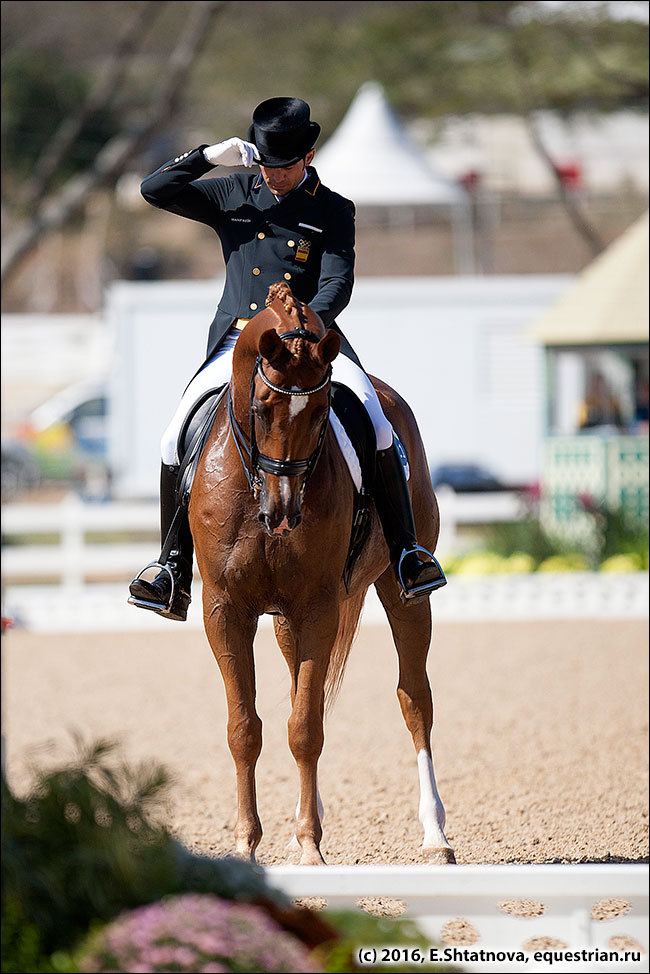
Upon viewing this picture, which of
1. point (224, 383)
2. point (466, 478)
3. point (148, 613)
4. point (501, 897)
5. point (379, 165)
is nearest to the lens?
point (501, 897)

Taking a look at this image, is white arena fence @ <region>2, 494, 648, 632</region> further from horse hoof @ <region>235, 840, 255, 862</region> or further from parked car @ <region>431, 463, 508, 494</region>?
horse hoof @ <region>235, 840, 255, 862</region>

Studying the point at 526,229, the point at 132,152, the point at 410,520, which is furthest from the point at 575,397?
the point at 526,229

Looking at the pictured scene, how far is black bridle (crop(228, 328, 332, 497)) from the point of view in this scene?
343 centimetres

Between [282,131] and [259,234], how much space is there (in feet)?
1.00

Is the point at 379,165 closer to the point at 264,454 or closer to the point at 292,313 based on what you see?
the point at 292,313

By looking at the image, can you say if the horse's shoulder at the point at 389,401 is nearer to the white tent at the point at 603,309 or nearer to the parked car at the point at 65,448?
the white tent at the point at 603,309

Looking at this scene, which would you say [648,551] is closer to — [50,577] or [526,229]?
[50,577]

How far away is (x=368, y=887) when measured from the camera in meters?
3.14

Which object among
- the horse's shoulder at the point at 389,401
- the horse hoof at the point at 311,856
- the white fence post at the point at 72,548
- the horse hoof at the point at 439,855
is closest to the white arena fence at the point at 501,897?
the horse hoof at the point at 311,856

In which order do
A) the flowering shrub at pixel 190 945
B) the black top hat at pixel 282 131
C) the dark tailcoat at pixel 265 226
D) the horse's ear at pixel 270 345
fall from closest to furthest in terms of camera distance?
the flowering shrub at pixel 190 945, the horse's ear at pixel 270 345, the black top hat at pixel 282 131, the dark tailcoat at pixel 265 226

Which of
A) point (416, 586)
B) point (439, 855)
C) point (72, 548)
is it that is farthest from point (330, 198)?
point (72, 548)

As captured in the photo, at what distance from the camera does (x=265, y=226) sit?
3848mm

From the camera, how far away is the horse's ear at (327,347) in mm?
3393

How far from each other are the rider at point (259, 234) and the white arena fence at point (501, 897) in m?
1.13
